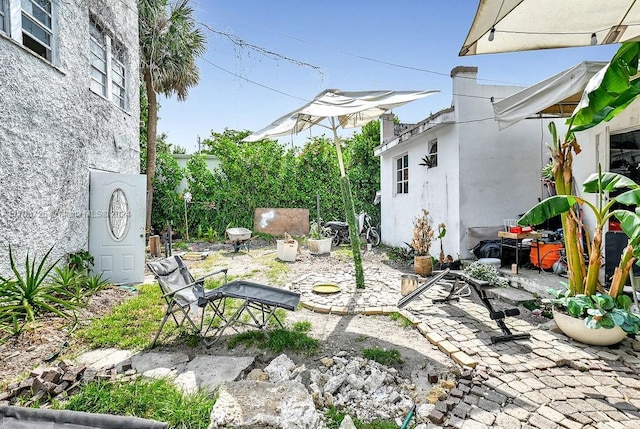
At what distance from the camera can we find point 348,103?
17.1ft

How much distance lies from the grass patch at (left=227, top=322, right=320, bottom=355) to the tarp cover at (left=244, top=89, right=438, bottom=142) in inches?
131

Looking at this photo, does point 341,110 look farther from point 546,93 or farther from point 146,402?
point 146,402

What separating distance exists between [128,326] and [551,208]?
5.76 meters

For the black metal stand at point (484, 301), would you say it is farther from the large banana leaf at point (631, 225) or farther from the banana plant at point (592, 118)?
the large banana leaf at point (631, 225)

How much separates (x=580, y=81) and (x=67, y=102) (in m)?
8.40

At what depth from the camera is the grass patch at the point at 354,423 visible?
2.41 metres

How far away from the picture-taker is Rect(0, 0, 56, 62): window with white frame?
4578mm

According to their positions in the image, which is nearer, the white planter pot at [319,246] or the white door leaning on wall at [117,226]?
the white door leaning on wall at [117,226]

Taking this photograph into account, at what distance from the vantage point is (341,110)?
16.7 feet

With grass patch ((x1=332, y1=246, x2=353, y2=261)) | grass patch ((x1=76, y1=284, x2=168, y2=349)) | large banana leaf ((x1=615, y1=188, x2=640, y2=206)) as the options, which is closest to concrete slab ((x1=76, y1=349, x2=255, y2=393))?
grass patch ((x1=76, y1=284, x2=168, y2=349))

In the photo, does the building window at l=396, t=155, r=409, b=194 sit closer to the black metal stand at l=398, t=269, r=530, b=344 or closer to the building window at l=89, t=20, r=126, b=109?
the black metal stand at l=398, t=269, r=530, b=344

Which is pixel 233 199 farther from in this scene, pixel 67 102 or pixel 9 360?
pixel 9 360

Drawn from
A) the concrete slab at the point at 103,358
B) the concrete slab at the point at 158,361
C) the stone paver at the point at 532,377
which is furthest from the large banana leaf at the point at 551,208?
the concrete slab at the point at 103,358

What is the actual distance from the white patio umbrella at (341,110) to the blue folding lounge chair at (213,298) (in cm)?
238
